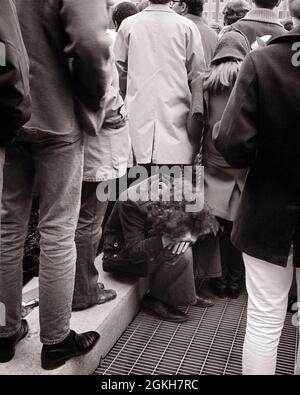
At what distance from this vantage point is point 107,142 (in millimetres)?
2697

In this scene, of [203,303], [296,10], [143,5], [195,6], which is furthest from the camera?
[143,5]

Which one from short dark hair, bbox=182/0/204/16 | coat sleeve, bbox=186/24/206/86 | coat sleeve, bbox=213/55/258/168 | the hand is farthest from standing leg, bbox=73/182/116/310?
short dark hair, bbox=182/0/204/16

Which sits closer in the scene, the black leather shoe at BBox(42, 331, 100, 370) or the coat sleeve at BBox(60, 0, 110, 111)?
the coat sleeve at BBox(60, 0, 110, 111)

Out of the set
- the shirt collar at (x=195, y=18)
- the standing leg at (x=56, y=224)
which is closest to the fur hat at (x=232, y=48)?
the shirt collar at (x=195, y=18)

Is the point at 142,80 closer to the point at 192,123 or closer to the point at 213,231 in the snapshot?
the point at 192,123

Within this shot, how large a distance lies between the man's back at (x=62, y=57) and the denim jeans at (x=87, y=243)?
63 cm

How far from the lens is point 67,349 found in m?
2.41

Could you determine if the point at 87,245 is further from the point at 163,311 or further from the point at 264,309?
the point at 264,309

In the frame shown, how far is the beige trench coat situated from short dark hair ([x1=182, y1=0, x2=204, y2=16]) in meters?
0.56

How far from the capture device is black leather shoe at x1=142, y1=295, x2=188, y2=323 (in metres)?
3.31

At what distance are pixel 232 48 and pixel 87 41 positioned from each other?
1377mm

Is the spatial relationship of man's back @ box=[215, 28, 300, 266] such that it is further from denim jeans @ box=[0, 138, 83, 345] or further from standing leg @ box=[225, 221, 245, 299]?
standing leg @ box=[225, 221, 245, 299]

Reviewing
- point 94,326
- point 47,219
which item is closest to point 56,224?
point 47,219
